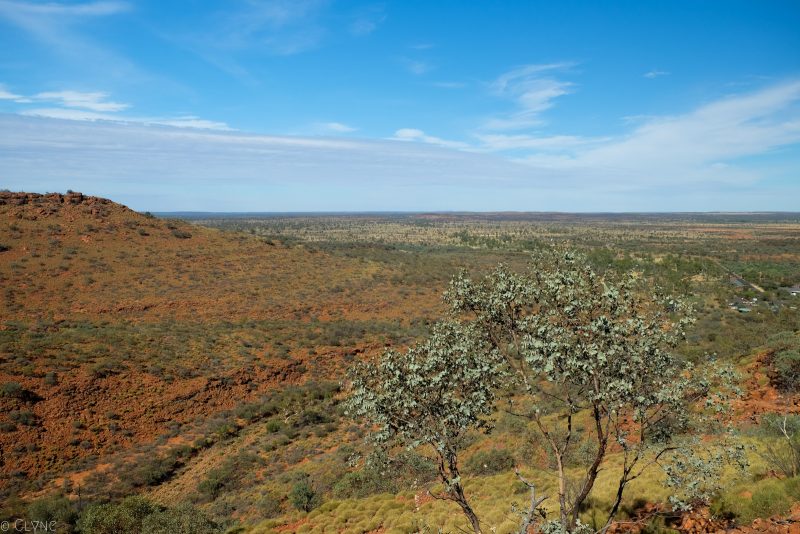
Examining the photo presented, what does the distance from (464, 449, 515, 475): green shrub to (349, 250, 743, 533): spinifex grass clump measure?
1154 centimetres

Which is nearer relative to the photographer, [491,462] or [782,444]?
[782,444]

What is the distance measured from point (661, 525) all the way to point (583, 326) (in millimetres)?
7372

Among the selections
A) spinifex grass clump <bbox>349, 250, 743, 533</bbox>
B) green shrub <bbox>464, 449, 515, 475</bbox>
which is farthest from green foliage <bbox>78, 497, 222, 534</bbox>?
green shrub <bbox>464, 449, 515, 475</bbox>

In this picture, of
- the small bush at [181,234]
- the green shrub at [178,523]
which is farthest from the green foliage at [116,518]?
the small bush at [181,234]

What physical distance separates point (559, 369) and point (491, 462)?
46.8 ft

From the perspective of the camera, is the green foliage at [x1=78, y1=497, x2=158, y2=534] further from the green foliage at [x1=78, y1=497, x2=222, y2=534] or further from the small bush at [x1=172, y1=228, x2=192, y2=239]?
the small bush at [x1=172, y1=228, x2=192, y2=239]

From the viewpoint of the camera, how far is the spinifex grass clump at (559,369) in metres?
8.12

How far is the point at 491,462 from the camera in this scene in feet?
67.8

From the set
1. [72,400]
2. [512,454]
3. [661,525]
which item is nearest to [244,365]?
[72,400]

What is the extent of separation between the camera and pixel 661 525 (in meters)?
11.6

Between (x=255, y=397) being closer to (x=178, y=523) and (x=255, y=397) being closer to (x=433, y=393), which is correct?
(x=178, y=523)

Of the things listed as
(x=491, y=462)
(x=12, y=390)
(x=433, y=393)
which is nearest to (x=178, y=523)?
(x=433, y=393)

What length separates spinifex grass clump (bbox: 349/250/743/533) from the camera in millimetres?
8125

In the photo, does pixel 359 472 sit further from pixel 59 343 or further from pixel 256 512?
pixel 59 343
